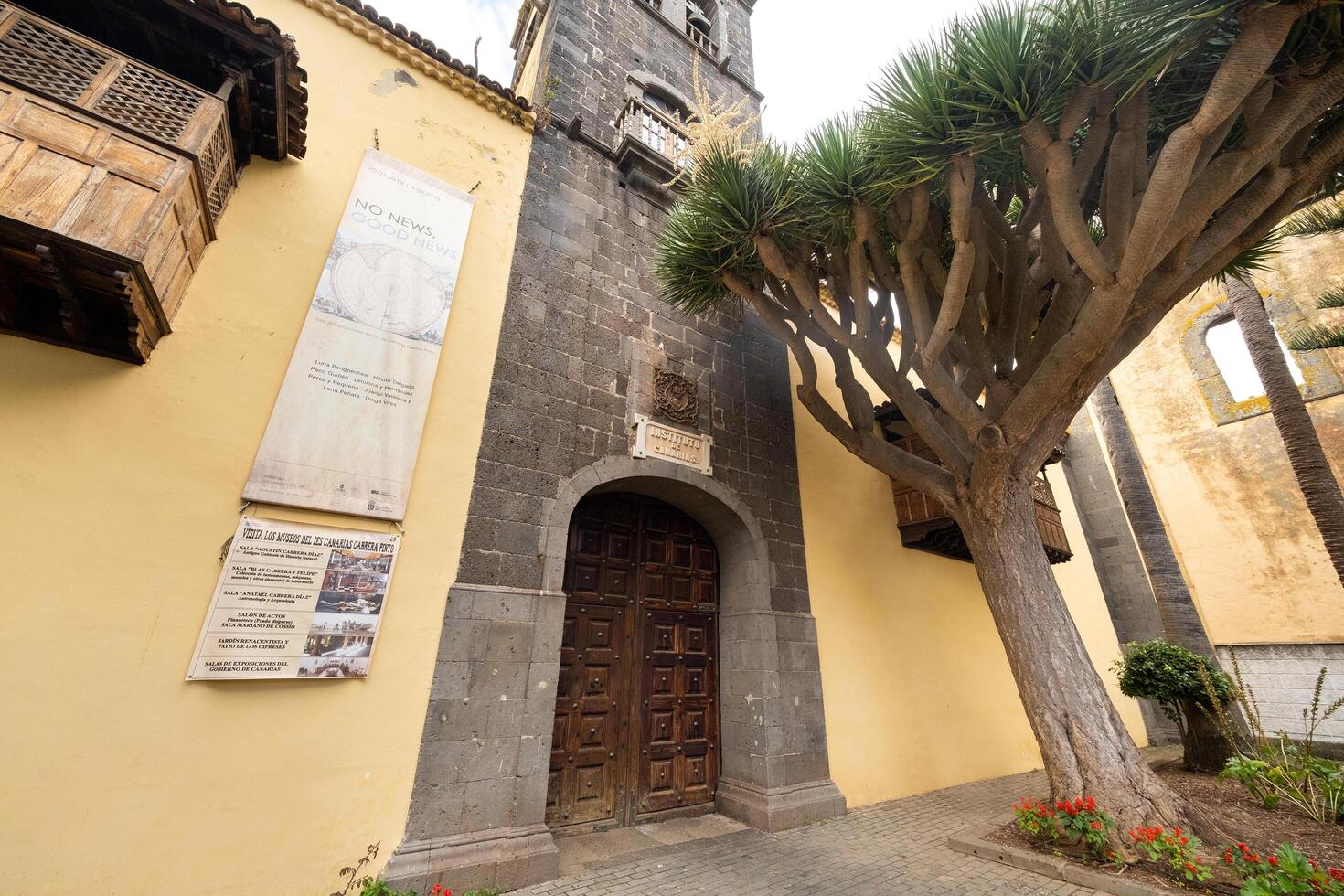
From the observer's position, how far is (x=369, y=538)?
13.6 feet

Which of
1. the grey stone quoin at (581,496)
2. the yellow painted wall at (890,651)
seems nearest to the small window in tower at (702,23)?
the grey stone quoin at (581,496)

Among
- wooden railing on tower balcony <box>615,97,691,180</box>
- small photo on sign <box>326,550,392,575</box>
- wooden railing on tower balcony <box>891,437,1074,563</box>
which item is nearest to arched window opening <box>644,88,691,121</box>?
wooden railing on tower balcony <box>615,97,691,180</box>

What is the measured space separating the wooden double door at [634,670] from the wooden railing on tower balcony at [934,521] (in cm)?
330

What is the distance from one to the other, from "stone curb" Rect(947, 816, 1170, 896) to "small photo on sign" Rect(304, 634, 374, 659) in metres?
5.32

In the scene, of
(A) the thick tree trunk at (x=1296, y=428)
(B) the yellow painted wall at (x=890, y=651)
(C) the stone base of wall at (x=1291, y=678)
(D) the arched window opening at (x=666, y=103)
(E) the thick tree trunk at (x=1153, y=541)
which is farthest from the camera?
(C) the stone base of wall at (x=1291, y=678)

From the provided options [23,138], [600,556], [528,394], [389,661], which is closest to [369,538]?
[389,661]

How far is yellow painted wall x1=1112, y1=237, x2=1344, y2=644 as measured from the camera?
11125mm

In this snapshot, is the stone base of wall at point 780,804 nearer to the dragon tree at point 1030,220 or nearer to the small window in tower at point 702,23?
the dragon tree at point 1030,220

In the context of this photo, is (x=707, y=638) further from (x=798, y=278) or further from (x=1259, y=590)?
(x=1259, y=590)

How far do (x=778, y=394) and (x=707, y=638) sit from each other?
3418 mm

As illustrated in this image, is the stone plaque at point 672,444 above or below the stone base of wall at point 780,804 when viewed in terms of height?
above

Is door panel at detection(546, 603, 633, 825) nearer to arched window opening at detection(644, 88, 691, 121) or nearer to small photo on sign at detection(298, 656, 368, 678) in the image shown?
small photo on sign at detection(298, 656, 368, 678)

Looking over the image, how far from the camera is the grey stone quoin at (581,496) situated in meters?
4.07

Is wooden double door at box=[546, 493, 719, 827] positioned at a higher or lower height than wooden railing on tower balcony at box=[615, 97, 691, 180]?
lower
